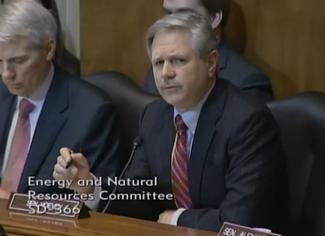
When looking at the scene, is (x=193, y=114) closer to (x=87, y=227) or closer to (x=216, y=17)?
(x=87, y=227)

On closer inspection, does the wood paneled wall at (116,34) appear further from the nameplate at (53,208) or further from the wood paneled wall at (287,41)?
the nameplate at (53,208)

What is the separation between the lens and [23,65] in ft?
Result: 7.64

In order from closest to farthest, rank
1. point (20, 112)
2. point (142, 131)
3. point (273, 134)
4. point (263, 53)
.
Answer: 1. point (273, 134)
2. point (142, 131)
3. point (20, 112)
4. point (263, 53)

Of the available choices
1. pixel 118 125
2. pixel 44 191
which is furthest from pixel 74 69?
pixel 44 191

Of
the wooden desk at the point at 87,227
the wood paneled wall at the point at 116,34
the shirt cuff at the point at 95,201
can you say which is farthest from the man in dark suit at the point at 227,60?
the wooden desk at the point at 87,227

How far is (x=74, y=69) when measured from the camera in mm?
3074

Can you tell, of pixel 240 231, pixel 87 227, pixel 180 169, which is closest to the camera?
pixel 240 231

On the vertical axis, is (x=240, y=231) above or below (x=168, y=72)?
below

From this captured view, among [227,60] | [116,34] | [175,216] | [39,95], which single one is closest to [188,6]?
[227,60]

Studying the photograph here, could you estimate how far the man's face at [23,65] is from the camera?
90.8 inches

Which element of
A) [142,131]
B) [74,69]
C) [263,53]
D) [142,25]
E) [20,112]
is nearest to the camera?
[142,131]

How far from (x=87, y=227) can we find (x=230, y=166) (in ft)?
1.45

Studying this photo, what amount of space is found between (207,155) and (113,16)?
1.08 metres

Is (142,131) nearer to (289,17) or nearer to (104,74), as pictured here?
(104,74)
